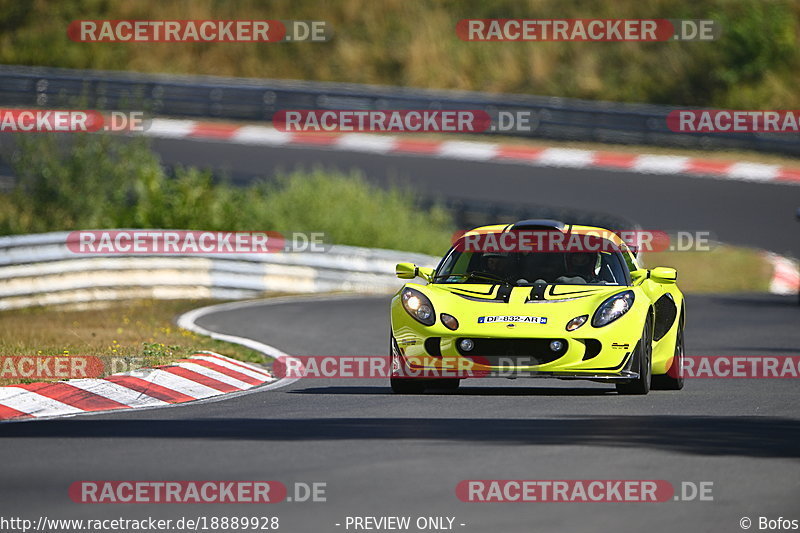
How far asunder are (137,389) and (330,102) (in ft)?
74.7

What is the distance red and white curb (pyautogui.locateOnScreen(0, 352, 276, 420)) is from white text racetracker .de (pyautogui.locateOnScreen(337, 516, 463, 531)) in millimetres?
3934

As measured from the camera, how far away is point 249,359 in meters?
14.2

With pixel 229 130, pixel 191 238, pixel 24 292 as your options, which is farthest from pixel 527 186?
pixel 24 292

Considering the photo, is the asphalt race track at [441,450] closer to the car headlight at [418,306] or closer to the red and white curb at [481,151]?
the car headlight at [418,306]

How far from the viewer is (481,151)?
1271 inches

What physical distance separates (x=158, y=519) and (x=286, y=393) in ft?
15.9

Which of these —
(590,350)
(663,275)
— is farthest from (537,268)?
(590,350)

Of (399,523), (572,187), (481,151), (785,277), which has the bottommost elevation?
(399,523)

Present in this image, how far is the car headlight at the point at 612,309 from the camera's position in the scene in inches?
447

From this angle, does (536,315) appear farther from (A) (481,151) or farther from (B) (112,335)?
(A) (481,151)

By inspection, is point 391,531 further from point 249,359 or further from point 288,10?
point 288,10

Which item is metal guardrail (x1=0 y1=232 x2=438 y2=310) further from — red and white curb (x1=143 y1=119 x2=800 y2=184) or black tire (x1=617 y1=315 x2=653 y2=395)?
black tire (x1=617 y1=315 x2=653 y2=395)

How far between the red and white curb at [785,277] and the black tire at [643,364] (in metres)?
12.7

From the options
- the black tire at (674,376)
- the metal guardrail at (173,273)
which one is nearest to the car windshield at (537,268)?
the black tire at (674,376)
